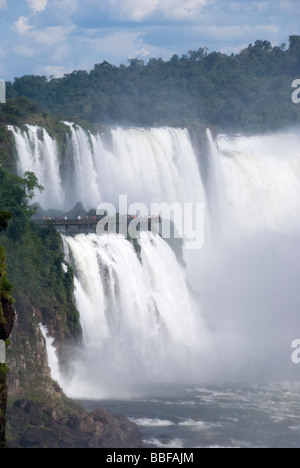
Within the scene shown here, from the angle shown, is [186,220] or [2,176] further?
[186,220]

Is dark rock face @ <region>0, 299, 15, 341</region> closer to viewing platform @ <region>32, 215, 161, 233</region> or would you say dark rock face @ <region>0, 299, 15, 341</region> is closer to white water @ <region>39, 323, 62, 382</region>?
white water @ <region>39, 323, 62, 382</region>

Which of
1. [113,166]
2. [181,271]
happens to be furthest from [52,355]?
[113,166]

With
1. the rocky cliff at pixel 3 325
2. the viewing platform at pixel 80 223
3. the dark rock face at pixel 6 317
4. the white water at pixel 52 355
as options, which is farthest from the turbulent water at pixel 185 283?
the dark rock face at pixel 6 317

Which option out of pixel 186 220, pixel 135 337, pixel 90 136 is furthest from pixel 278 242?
pixel 135 337

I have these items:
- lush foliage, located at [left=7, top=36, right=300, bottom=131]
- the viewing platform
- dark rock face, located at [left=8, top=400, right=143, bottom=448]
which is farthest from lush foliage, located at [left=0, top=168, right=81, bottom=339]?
lush foliage, located at [left=7, top=36, right=300, bottom=131]

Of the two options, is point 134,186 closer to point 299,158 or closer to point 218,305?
point 218,305

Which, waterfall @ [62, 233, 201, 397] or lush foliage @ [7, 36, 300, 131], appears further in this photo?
lush foliage @ [7, 36, 300, 131]
